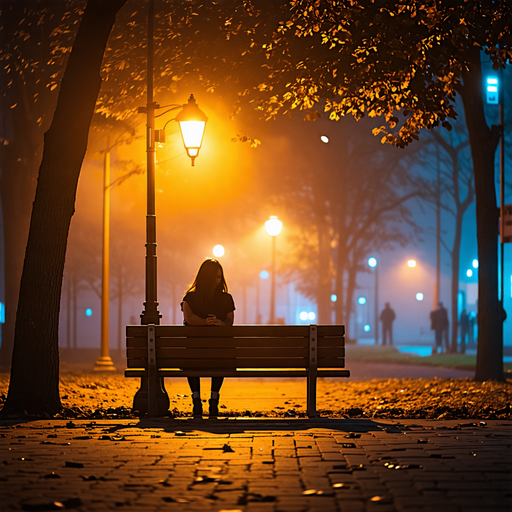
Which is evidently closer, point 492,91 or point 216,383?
point 216,383

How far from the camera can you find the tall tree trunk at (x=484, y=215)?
15.4 m

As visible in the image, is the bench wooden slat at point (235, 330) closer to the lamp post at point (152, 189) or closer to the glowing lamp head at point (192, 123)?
the lamp post at point (152, 189)

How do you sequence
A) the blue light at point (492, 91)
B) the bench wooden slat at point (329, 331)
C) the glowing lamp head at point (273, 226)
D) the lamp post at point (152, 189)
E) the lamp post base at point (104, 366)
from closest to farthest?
the bench wooden slat at point (329, 331), the lamp post at point (152, 189), the blue light at point (492, 91), the lamp post base at point (104, 366), the glowing lamp head at point (273, 226)

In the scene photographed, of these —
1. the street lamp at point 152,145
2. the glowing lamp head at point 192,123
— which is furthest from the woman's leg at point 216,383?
the glowing lamp head at point 192,123

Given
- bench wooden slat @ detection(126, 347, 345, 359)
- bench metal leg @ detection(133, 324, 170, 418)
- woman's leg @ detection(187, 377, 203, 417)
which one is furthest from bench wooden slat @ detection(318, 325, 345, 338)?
bench metal leg @ detection(133, 324, 170, 418)

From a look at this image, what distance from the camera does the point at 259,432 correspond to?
7.89 m

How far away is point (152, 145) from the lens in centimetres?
1178

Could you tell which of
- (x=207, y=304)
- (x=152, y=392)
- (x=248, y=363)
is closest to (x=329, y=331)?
(x=248, y=363)

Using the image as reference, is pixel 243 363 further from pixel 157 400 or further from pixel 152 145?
pixel 152 145

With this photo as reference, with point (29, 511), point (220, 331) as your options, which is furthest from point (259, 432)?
point (29, 511)

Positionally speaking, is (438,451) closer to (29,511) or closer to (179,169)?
(29,511)

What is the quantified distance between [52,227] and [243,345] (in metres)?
2.63

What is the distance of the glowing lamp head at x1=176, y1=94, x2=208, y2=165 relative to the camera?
1198 cm

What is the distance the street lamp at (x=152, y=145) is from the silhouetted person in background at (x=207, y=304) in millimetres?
1176
